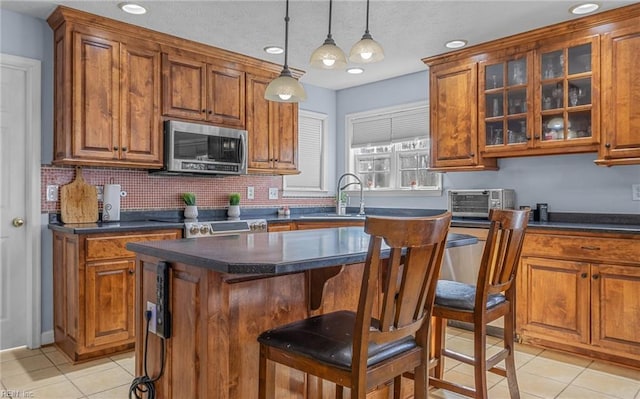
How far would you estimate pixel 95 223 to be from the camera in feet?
10.9

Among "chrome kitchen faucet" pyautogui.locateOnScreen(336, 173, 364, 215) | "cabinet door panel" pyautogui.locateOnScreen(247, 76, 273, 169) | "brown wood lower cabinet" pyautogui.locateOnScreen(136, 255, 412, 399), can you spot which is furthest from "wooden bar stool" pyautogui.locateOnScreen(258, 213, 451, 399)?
"chrome kitchen faucet" pyautogui.locateOnScreen(336, 173, 364, 215)

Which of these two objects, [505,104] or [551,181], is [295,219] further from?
[551,181]

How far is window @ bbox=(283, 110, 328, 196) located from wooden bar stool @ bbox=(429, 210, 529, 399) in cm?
317

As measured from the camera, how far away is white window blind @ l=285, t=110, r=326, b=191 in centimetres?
526

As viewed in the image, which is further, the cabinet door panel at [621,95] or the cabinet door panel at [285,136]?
the cabinet door panel at [285,136]

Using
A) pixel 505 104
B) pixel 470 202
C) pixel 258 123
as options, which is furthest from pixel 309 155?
pixel 505 104

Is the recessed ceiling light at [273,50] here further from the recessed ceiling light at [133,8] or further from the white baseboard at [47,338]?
the white baseboard at [47,338]

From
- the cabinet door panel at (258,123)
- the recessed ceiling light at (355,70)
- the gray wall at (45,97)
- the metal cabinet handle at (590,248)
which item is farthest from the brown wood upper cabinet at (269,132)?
the metal cabinet handle at (590,248)

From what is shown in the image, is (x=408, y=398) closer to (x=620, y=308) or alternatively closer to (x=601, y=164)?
(x=620, y=308)

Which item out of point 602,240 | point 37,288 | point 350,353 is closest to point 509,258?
point 350,353

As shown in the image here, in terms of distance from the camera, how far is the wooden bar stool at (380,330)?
49.8 inches

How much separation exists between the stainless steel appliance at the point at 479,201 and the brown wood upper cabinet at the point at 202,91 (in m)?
2.17

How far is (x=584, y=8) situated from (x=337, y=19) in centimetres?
174

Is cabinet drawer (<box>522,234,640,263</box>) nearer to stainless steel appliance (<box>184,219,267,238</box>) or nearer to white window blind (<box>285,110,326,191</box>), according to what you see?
stainless steel appliance (<box>184,219,267,238</box>)
